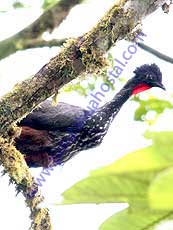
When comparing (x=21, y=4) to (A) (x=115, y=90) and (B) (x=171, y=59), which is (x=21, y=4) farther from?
(A) (x=115, y=90)

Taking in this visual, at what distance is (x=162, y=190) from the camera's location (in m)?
0.24

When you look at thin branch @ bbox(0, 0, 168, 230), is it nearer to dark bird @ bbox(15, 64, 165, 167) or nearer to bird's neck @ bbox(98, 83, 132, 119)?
dark bird @ bbox(15, 64, 165, 167)

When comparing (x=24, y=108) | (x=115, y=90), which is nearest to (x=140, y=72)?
(x=115, y=90)

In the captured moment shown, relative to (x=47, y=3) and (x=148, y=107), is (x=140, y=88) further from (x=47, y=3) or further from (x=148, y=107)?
(x=47, y=3)

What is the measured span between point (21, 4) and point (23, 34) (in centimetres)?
103

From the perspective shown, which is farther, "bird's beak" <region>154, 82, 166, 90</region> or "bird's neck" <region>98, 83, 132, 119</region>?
"bird's beak" <region>154, 82, 166, 90</region>

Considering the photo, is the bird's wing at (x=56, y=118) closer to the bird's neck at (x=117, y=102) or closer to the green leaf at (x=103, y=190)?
the bird's neck at (x=117, y=102)

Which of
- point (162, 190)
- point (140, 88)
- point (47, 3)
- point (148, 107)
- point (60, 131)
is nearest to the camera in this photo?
point (162, 190)

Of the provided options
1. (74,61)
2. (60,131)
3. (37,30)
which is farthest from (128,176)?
(60,131)

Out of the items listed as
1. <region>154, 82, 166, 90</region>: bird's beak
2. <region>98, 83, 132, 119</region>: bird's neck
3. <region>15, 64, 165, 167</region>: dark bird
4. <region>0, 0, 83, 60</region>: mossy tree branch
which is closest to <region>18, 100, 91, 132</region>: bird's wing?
<region>15, 64, 165, 167</region>: dark bird

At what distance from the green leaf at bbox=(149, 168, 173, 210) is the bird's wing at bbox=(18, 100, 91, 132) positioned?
3.21 m

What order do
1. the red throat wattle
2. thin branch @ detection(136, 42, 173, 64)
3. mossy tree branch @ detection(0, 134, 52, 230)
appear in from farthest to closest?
the red throat wattle, thin branch @ detection(136, 42, 173, 64), mossy tree branch @ detection(0, 134, 52, 230)

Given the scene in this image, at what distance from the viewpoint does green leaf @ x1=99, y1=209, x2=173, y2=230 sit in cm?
32

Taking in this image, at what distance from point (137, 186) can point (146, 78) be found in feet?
12.5
